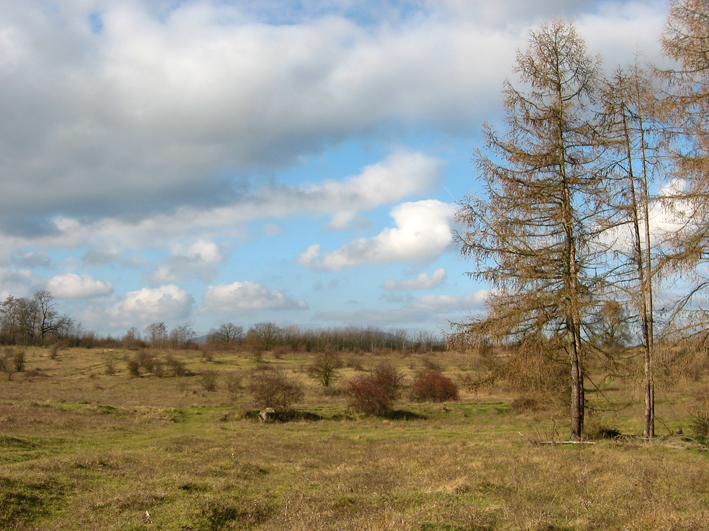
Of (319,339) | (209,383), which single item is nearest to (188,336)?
(319,339)

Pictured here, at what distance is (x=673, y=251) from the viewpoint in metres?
10.3

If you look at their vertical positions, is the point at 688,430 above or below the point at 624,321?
below

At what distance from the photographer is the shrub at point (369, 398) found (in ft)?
101

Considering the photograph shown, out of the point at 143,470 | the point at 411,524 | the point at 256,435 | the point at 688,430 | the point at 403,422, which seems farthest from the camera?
the point at 403,422

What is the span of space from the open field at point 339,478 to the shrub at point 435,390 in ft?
52.6

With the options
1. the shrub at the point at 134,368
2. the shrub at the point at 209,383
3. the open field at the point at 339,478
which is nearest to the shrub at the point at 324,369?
the shrub at the point at 209,383

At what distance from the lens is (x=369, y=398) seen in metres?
31.0

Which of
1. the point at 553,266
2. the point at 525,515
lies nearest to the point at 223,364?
the point at 553,266

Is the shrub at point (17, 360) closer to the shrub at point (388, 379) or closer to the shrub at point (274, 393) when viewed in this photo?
the shrub at point (274, 393)

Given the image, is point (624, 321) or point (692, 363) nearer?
point (692, 363)

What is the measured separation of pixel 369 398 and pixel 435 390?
35.5 feet

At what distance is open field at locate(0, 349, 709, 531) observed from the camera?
716 cm

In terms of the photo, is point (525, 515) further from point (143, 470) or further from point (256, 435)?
point (256, 435)

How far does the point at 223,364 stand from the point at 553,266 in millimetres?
64872
